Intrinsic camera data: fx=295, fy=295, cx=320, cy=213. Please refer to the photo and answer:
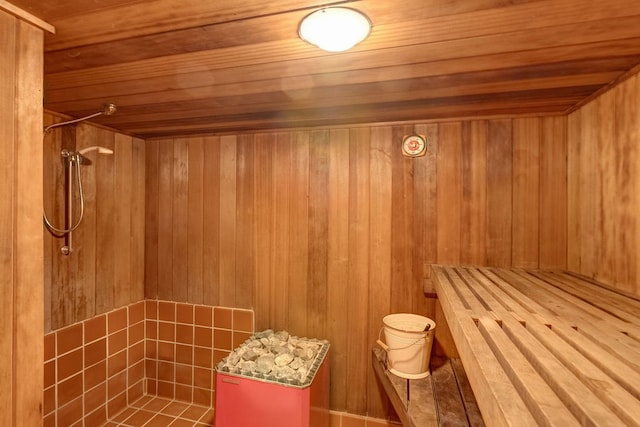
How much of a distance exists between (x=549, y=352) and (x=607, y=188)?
3.77 feet

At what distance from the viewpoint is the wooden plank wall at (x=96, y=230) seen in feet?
6.02

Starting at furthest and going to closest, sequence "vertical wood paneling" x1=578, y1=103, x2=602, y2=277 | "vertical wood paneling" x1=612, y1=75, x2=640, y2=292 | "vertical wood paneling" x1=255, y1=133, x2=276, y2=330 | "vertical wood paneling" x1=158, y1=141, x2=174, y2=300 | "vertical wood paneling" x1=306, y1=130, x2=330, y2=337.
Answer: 1. "vertical wood paneling" x1=158, y1=141, x2=174, y2=300
2. "vertical wood paneling" x1=255, y1=133, x2=276, y2=330
3. "vertical wood paneling" x1=306, y1=130, x2=330, y2=337
4. "vertical wood paneling" x1=578, y1=103, x2=602, y2=277
5. "vertical wood paneling" x1=612, y1=75, x2=640, y2=292

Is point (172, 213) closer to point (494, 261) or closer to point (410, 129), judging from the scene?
point (410, 129)

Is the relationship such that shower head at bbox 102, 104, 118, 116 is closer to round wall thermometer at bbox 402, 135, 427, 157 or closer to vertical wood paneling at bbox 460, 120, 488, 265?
round wall thermometer at bbox 402, 135, 427, 157

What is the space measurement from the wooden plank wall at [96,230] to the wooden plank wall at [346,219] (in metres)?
0.12

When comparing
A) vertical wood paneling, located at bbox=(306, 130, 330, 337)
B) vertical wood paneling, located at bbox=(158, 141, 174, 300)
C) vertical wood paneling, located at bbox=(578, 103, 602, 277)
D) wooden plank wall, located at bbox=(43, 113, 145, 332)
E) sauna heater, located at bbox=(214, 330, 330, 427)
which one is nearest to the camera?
vertical wood paneling, located at bbox=(578, 103, 602, 277)

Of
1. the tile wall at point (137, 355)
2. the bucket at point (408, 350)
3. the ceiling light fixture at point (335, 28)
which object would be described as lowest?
the tile wall at point (137, 355)

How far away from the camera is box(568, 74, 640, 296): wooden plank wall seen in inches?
48.3

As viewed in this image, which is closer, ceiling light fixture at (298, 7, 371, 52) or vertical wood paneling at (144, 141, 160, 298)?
ceiling light fixture at (298, 7, 371, 52)

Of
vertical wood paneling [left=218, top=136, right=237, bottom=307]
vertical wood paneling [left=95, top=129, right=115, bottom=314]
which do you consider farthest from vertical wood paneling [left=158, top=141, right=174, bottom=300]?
vertical wood paneling [left=218, top=136, right=237, bottom=307]

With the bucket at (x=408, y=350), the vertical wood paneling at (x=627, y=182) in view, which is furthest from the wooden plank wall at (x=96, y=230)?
the vertical wood paneling at (x=627, y=182)

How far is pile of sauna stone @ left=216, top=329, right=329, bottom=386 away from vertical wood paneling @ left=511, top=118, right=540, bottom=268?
1.37 metres

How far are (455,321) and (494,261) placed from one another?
3.53 ft

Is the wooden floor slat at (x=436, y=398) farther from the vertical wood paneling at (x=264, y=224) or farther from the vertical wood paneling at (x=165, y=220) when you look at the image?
the vertical wood paneling at (x=165, y=220)
